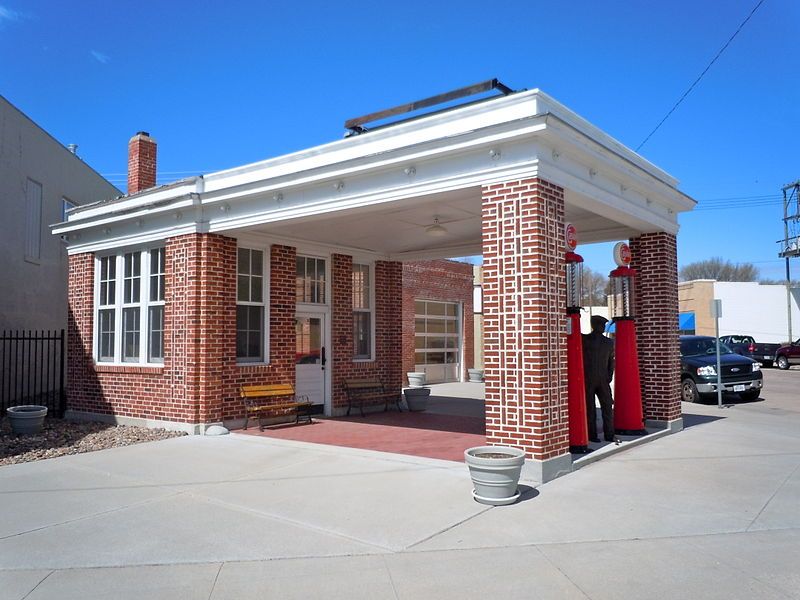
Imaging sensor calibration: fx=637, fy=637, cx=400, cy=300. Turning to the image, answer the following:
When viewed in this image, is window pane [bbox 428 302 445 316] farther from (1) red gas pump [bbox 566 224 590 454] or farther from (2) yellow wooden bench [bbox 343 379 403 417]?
(1) red gas pump [bbox 566 224 590 454]

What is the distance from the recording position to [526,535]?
18.1 ft

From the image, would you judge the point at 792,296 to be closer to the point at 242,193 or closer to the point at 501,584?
the point at 242,193

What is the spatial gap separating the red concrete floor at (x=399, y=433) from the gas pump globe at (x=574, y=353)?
1.59 meters

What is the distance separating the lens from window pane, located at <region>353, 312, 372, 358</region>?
1423cm

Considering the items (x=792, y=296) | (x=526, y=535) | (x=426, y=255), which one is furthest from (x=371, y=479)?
(x=792, y=296)

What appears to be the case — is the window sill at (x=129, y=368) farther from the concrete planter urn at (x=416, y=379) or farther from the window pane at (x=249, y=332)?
the concrete planter urn at (x=416, y=379)

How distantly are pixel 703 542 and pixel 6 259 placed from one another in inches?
637

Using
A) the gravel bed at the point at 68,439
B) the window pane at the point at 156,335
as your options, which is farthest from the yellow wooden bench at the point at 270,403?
the window pane at the point at 156,335

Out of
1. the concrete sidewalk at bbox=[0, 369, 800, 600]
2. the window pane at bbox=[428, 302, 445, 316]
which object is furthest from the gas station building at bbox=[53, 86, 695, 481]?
the window pane at bbox=[428, 302, 445, 316]

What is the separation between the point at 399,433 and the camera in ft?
35.9

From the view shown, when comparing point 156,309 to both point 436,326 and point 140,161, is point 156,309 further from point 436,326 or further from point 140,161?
point 436,326

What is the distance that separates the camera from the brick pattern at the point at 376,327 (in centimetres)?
1350

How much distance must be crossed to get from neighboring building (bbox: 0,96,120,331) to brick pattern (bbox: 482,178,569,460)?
1321cm

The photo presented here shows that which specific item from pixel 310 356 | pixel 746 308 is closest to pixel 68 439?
pixel 310 356
